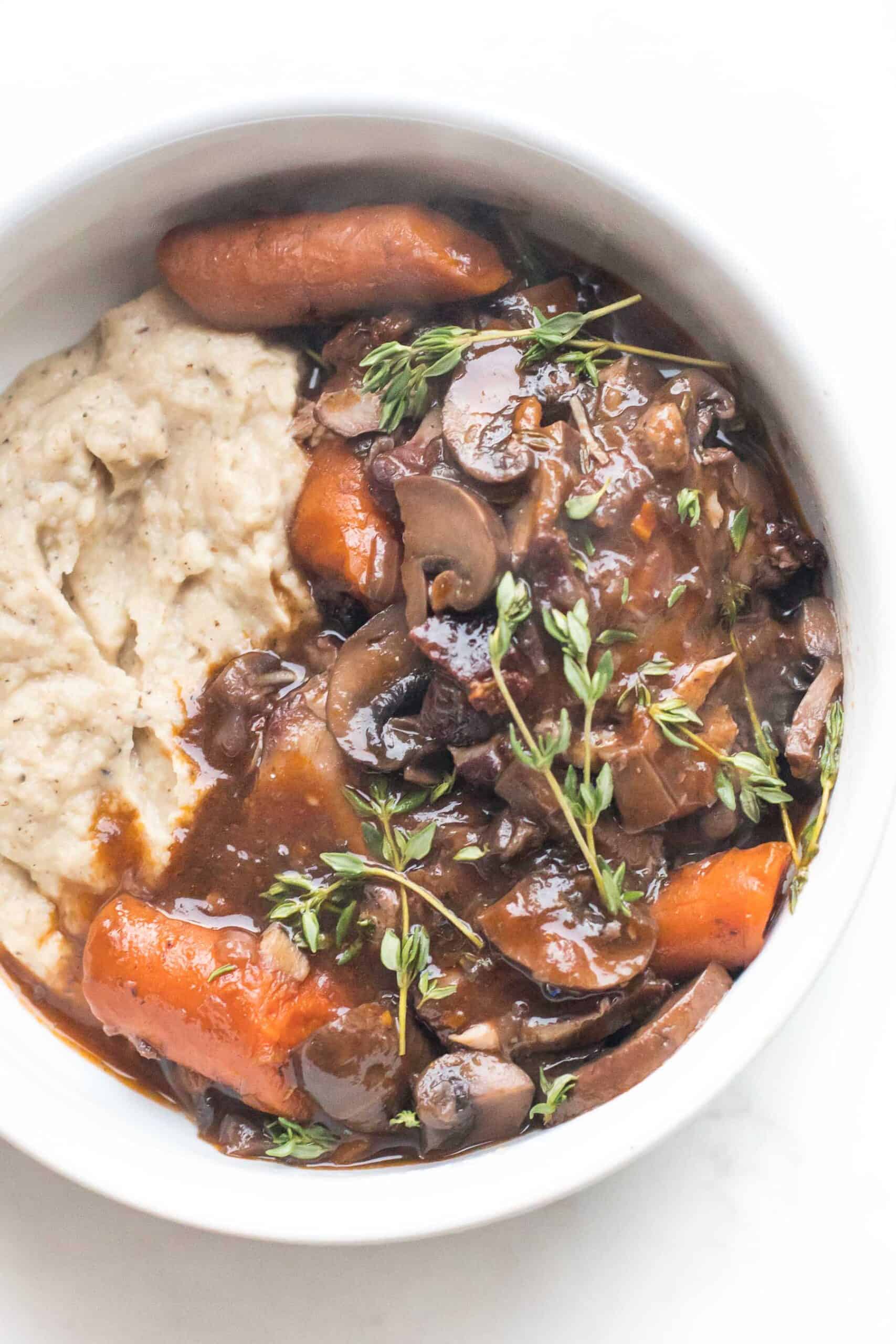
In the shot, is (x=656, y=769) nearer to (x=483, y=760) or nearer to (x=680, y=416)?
(x=483, y=760)

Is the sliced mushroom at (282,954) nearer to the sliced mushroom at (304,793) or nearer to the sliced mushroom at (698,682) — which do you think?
the sliced mushroom at (304,793)

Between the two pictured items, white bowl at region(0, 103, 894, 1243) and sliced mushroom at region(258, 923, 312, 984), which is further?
sliced mushroom at region(258, 923, 312, 984)

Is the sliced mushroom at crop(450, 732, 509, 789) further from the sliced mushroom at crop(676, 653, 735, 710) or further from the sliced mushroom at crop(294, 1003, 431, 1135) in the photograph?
the sliced mushroom at crop(294, 1003, 431, 1135)

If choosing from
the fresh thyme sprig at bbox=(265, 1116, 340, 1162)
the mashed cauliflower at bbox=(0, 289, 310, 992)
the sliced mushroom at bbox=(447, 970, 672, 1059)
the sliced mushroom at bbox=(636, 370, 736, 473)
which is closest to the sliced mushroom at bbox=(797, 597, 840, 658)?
the sliced mushroom at bbox=(636, 370, 736, 473)

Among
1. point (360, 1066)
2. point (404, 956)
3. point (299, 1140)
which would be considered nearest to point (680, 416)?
point (404, 956)

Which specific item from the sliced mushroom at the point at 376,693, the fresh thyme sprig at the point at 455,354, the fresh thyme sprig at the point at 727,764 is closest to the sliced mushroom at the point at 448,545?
the sliced mushroom at the point at 376,693

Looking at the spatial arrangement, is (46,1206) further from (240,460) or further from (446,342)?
(446,342)

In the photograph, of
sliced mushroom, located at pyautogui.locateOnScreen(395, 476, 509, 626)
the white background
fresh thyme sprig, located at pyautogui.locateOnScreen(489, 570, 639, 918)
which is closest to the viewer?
fresh thyme sprig, located at pyautogui.locateOnScreen(489, 570, 639, 918)
